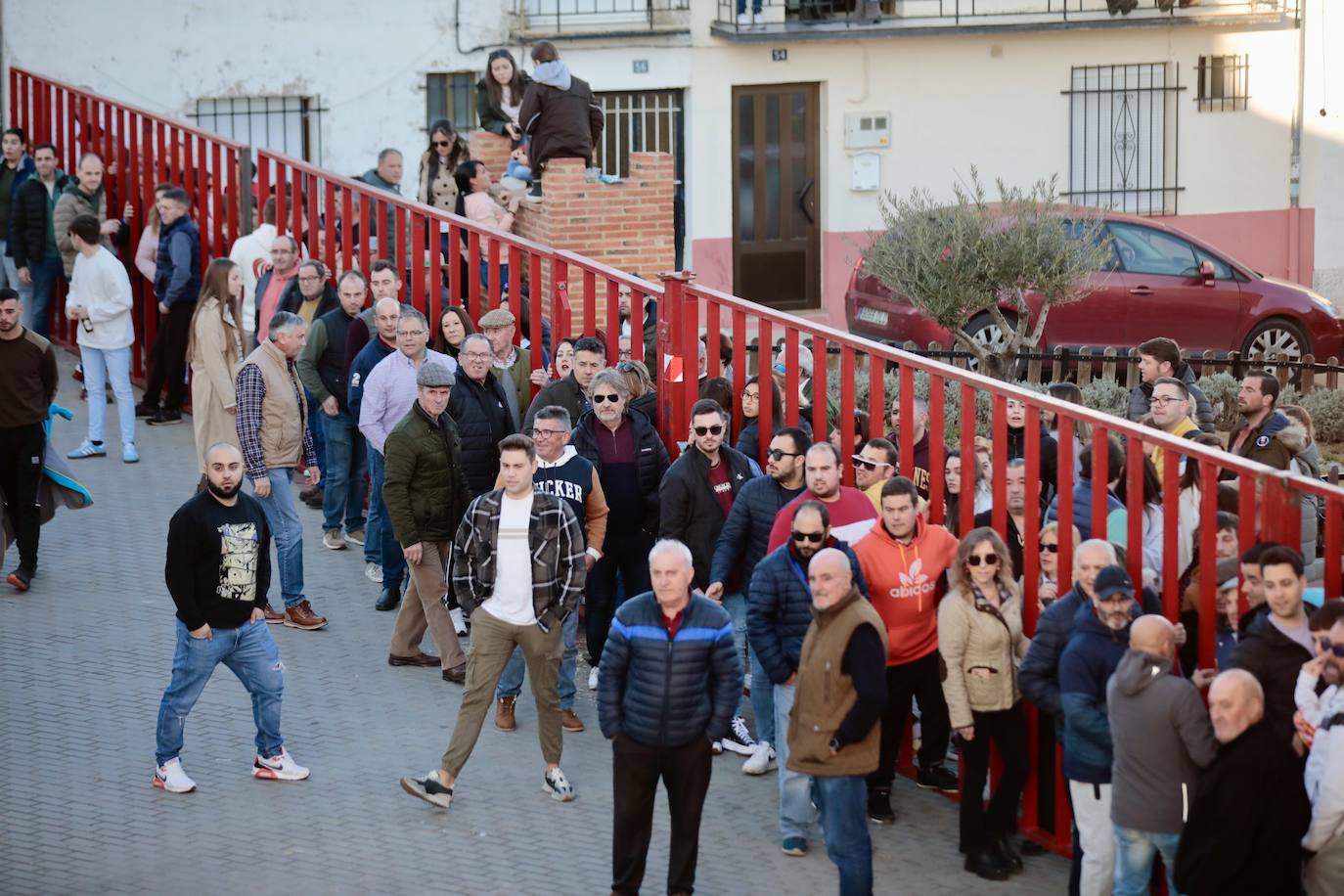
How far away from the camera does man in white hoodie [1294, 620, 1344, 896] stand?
7.29 m

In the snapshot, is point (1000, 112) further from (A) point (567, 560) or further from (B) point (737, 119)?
(A) point (567, 560)

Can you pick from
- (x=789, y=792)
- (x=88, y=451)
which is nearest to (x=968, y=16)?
(x=88, y=451)

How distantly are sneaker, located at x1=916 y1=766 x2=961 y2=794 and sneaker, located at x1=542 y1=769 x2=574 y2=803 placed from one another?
174 cm

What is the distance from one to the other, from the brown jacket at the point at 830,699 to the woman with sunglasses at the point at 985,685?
65 centimetres

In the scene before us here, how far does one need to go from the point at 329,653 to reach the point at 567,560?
2212 mm

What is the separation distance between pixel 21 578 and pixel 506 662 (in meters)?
3.83

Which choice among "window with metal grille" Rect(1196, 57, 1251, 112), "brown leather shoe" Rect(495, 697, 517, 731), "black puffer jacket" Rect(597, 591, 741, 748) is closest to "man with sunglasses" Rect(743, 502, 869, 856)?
"black puffer jacket" Rect(597, 591, 741, 748)

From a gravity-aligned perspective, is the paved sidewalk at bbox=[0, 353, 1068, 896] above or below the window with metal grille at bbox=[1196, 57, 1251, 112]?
below

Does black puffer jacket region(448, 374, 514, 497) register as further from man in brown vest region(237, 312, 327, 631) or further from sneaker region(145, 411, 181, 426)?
sneaker region(145, 411, 181, 426)

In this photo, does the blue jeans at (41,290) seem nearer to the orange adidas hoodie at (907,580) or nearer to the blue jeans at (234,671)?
the blue jeans at (234,671)

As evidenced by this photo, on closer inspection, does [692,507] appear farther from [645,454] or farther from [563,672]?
[563,672]

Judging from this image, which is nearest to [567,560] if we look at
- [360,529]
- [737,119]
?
[360,529]

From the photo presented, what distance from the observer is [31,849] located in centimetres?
845

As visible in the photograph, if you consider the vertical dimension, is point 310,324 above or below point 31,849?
above
